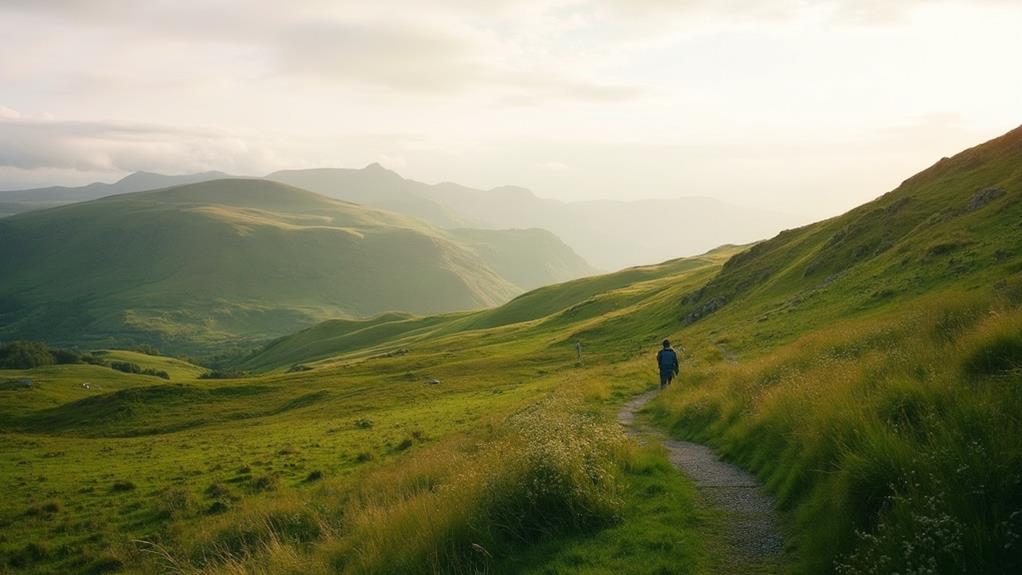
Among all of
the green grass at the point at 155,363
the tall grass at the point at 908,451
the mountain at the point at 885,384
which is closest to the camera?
the tall grass at the point at 908,451

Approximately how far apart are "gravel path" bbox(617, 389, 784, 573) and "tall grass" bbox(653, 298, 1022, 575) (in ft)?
1.69

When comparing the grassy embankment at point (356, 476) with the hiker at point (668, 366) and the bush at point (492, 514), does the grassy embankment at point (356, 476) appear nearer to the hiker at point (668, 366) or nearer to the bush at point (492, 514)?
the bush at point (492, 514)

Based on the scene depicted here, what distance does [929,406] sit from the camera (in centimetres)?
934

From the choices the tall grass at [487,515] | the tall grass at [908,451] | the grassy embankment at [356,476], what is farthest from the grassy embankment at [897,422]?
the tall grass at [487,515]

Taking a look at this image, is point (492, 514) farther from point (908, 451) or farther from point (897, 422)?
point (897, 422)

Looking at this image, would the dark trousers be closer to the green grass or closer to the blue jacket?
the blue jacket

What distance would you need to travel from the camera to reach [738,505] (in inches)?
489

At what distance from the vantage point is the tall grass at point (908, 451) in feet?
22.2

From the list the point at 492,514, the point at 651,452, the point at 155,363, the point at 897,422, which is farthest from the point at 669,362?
the point at 155,363

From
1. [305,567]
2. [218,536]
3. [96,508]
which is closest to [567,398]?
[218,536]

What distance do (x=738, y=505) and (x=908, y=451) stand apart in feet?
15.5

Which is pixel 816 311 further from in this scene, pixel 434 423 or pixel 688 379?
pixel 434 423

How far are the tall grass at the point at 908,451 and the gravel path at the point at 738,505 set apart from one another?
515 millimetres

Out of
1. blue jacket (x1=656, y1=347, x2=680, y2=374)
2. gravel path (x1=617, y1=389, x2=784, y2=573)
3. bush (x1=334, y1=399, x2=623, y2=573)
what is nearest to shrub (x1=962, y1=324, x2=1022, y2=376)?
gravel path (x1=617, y1=389, x2=784, y2=573)
